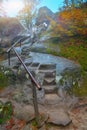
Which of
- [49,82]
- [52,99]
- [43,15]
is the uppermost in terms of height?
[43,15]

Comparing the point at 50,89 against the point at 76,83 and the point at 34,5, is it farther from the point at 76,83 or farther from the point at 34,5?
the point at 34,5

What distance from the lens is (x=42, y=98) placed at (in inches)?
297

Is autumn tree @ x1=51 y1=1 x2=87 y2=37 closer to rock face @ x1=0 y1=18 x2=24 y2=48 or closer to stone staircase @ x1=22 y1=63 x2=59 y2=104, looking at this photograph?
rock face @ x1=0 y1=18 x2=24 y2=48

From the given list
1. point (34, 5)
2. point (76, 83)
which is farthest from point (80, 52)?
point (34, 5)

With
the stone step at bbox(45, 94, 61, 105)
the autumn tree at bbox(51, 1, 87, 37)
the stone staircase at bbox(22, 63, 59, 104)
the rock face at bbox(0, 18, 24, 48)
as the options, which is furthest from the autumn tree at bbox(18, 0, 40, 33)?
the stone step at bbox(45, 94, 61, 105)

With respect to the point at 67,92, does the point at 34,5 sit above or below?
above

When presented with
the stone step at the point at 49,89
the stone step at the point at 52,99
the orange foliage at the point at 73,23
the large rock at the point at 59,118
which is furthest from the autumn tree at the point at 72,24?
the large rock at the point at 59,118


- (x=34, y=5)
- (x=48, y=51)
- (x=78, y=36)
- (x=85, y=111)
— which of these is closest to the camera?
(x=85, y=111)

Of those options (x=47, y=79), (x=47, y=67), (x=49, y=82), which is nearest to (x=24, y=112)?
(x=49, y=82)

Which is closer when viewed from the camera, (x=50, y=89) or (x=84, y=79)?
(x=50, y=89)

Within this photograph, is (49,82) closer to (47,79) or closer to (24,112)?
(47,79)

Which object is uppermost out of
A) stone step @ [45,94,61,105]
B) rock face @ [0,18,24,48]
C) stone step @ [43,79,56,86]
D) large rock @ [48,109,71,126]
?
rock face @ [0,18,24,48]

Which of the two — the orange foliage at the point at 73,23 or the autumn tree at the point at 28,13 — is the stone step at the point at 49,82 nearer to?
the orange foliage at the point at 73,23

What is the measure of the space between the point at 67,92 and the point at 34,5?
81.0 feet
